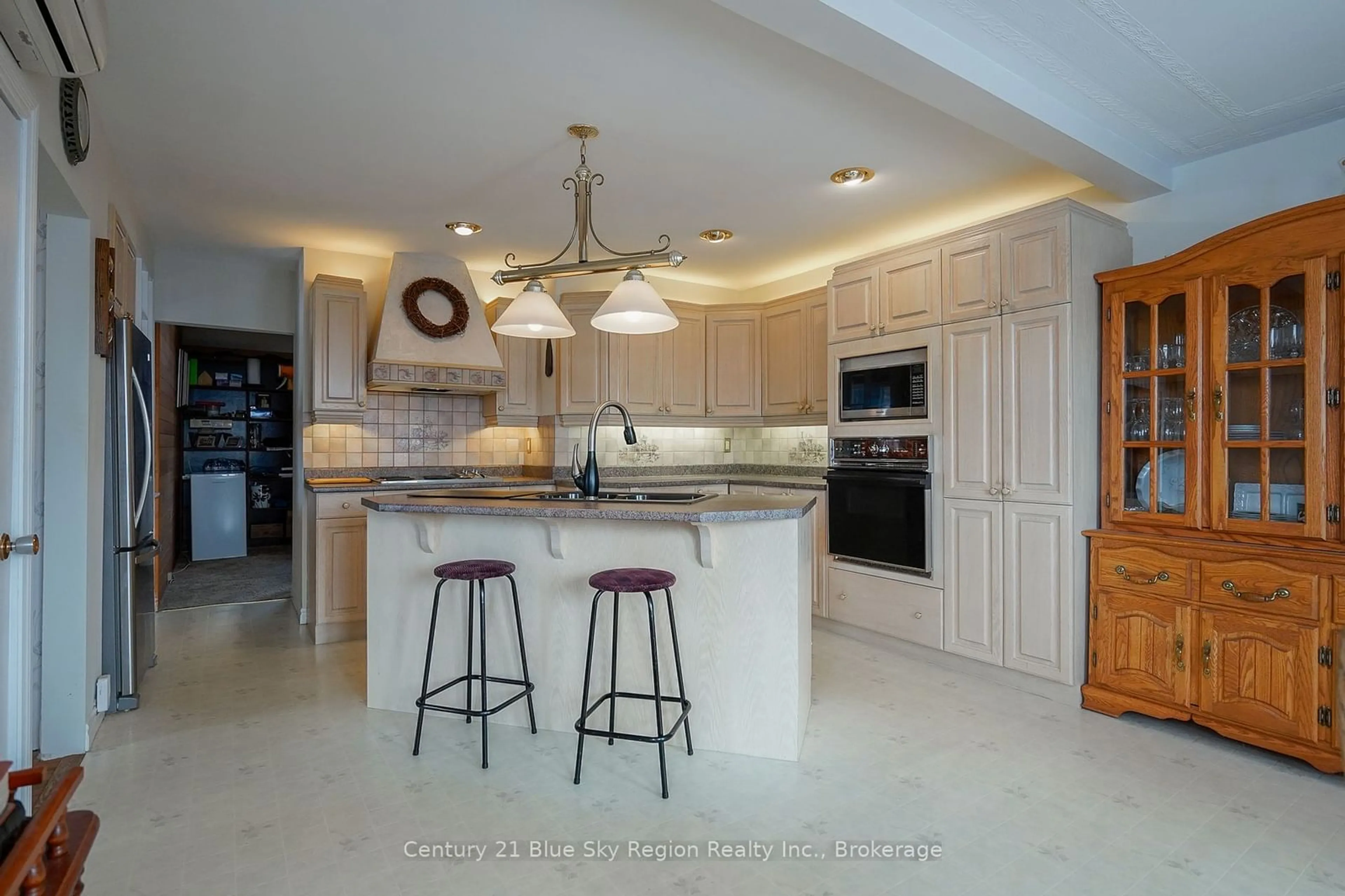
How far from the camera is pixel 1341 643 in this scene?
2.49 metres

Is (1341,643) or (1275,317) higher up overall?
(1275,317)

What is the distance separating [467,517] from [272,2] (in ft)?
6.38

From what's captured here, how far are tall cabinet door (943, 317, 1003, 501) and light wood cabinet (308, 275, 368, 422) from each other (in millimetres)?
3591

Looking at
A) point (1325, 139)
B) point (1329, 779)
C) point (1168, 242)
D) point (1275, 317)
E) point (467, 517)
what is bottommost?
point (1329, 779)

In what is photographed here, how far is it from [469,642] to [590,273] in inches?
62.9

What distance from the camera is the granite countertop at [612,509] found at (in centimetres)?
252

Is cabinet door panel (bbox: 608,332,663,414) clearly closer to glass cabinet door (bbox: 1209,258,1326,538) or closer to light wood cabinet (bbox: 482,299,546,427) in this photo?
light wood cabinet (bbox: 482,299,546,427)

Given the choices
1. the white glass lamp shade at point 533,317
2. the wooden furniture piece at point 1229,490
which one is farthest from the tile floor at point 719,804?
the white glass lamp shade at point 533,317

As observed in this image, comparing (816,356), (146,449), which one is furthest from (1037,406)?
(146,449)

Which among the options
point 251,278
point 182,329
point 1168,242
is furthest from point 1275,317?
point 182,329

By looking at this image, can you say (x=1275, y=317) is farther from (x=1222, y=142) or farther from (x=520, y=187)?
(x=520, y=187)

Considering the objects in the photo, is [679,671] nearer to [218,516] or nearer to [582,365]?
[582,365]

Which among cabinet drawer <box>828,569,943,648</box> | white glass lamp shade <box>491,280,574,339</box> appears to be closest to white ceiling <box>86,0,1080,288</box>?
white glass lamp shade <box>491,280,574,339</box>

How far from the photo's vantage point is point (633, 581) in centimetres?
256
